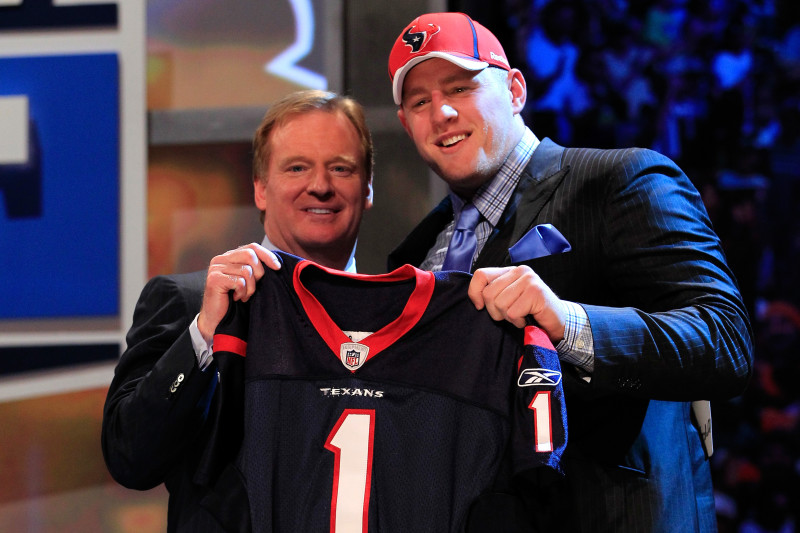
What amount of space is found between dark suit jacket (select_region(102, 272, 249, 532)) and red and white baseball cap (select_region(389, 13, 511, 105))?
0.79m

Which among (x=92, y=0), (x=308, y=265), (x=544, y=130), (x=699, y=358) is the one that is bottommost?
(x=699, y=358)

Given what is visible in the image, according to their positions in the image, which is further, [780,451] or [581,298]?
[780,451]

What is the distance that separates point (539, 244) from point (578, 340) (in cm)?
25

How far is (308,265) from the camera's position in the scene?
144 centimetres

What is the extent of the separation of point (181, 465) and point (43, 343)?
1592 mm

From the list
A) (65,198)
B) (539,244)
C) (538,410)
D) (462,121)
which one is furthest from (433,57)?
(65,198)

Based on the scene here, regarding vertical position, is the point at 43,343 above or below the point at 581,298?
below

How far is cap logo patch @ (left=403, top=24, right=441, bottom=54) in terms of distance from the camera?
173cm

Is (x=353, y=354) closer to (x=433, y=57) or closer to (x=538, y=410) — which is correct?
(x=538, y=410)

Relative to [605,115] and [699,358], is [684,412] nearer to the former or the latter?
[699,358]

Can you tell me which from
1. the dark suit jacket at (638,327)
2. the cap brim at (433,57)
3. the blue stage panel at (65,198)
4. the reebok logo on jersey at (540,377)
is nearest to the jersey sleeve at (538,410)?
the reebok logo on jersey at (540,377)

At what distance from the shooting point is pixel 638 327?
4.47 feet

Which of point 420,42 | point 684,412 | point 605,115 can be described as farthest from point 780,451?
point 420,42

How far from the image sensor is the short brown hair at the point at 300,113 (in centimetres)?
189
